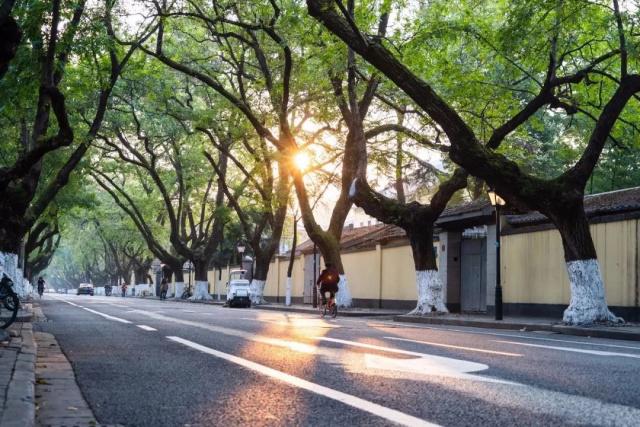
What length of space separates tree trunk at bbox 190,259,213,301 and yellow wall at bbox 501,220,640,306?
26.4m

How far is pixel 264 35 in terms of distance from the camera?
26.5 meters

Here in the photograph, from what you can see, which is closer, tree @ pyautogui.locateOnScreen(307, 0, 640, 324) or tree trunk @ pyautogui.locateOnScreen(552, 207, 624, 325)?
tree trunk @ pyautogui.locateOnScreen(552, 207, 624, 325)

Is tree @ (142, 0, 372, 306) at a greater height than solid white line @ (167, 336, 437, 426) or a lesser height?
greater

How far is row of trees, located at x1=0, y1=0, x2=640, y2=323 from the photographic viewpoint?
1670cm

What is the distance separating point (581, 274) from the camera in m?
16.6

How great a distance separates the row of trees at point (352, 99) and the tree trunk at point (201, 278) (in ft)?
23.5

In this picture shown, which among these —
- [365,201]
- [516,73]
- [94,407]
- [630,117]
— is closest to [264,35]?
[365,201]

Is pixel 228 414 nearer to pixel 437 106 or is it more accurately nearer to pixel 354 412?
pixel 354 412

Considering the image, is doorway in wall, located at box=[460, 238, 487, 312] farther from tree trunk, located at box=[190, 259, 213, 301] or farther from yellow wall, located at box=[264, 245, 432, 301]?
tree trunk, located at box=[190, 259, 213, 301]

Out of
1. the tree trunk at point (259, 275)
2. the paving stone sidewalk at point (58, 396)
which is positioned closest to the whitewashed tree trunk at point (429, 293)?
the paving stone sidewalk at point (58, 396)

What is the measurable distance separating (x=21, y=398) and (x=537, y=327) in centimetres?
1360

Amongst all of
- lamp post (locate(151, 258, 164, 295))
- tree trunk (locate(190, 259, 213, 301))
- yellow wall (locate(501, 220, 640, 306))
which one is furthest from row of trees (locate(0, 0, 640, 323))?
lamp post (locate(151, 258, 164, 295))

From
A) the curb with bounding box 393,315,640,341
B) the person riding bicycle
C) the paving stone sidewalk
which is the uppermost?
the person riding bicycle

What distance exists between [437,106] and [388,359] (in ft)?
34.4
